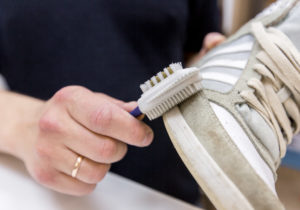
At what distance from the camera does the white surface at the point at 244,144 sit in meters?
0.29

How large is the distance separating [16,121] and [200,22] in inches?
17.6

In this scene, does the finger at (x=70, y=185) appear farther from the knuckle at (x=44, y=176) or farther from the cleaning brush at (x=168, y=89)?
A: the cleaning brush at (x=168, y=89)

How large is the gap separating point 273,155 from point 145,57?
303 millimetres

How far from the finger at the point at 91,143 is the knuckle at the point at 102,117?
2cm

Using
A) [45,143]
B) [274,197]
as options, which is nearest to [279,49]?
[274,197]

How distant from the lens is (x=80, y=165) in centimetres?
34

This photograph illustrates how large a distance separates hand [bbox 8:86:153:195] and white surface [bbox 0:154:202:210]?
0.04 meters

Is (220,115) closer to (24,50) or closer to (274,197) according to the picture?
(274,197)

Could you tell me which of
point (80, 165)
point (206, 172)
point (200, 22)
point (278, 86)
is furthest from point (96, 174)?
point (200, 22)

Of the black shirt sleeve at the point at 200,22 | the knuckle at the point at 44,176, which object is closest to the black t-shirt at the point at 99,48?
the black shirt sleeve at the point at 200,22

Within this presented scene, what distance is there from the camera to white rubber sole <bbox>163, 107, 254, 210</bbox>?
0.27m

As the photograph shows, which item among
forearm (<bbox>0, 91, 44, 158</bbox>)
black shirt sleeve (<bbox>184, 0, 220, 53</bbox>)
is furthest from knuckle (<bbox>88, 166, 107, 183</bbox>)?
black shirt sleeve (<bbox>184, 0, 220, 53</bbox>)

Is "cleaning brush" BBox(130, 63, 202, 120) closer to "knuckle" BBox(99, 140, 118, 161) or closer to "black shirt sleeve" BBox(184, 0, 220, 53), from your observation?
"knuckle" BBox(99, 140, 118, 161)

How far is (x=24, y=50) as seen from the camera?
48cm
